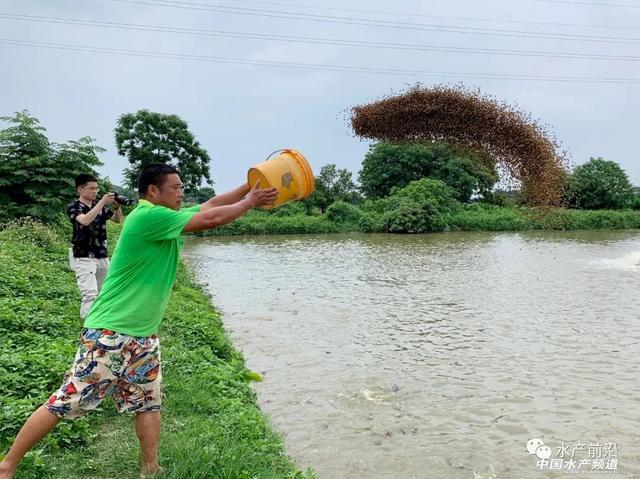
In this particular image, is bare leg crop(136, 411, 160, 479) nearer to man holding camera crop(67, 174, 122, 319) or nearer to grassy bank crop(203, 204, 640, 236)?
man holding camera crop(67, 174, 122, 319)

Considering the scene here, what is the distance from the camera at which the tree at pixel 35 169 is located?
14344 mm

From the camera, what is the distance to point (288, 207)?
4478 centimetres

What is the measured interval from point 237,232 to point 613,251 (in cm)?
2364

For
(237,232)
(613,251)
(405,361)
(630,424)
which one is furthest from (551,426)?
(237,232)

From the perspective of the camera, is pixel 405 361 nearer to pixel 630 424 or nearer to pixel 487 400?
pixel 487 400

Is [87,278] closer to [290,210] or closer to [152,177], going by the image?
[152,177]

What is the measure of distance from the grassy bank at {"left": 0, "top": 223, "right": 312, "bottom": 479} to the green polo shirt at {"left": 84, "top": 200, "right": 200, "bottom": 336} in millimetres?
956

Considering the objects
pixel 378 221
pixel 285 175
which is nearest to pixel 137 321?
pixel 285 175

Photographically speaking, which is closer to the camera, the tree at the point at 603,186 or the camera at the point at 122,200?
the camera at the point at 122,200

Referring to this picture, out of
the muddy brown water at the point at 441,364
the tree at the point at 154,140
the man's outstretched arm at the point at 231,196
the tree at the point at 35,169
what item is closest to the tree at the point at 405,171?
the tree at the point at 154,140

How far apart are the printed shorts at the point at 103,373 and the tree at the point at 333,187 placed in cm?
4777

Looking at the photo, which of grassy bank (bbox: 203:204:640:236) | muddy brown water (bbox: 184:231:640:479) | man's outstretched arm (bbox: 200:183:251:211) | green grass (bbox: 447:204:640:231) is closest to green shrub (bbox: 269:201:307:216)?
grassy bank (bbox: 203:204:640:236)

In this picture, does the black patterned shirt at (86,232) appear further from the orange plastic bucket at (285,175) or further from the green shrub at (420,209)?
the green shrub at (420,209)

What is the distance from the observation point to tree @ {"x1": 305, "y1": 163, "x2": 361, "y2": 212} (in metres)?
51.9
